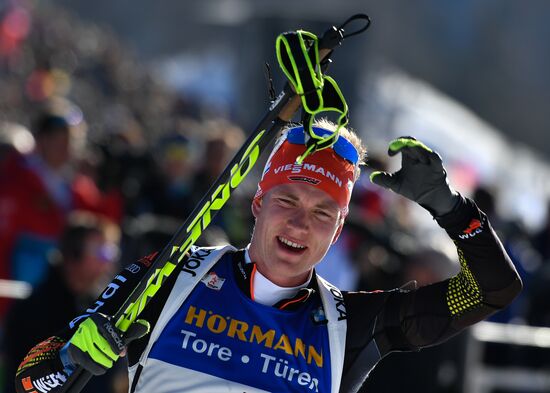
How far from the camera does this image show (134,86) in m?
28.2

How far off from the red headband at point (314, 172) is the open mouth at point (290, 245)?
0.21 meters

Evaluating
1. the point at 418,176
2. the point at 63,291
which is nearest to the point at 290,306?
the point at 418,176

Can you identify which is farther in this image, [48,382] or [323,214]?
[323,214]

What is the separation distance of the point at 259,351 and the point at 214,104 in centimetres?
2426

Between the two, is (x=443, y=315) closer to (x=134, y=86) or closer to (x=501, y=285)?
(x=501, y=285)

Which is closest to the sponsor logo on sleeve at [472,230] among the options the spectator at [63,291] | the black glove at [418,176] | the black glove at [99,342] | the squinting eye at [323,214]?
the black glove at [418,176]

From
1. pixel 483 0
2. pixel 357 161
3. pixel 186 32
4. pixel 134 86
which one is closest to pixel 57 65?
pixel 134 86

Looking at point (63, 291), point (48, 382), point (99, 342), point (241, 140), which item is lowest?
point (48, 382)

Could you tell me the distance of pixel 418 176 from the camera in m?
3.87

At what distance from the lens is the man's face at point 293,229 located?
4043mm

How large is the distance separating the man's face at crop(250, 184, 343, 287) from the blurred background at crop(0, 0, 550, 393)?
240 cm

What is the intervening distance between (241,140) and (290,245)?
6.71 meters

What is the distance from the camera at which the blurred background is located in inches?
288

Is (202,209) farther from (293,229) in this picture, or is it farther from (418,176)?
(418,176)
